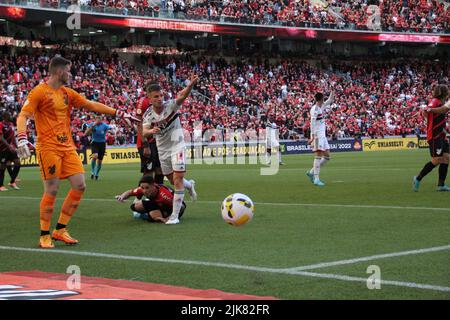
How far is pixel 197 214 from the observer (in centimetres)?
1267

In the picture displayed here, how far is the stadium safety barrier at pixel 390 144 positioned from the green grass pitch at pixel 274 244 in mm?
33738

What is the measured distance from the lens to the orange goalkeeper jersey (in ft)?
30.2

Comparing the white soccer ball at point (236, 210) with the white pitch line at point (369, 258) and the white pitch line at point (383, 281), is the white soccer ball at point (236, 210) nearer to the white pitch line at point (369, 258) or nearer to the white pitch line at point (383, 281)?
the white pitch line at point (369, 258)

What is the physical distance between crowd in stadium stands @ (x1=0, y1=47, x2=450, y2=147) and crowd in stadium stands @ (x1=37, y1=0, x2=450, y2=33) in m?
3.28

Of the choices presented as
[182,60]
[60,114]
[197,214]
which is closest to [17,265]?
[60,114]

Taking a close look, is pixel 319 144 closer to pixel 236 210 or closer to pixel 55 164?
pixel 236 210

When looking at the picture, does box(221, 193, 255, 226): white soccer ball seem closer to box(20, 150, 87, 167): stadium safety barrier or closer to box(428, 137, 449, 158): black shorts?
box(428, 137, 449, 158): black shorts

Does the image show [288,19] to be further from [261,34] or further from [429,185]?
[429,185]

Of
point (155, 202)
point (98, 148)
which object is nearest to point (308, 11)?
point (98, 148)

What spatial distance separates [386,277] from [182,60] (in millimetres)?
47617

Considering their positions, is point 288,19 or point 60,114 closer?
point 60,114

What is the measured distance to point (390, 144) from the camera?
5041 centimetres

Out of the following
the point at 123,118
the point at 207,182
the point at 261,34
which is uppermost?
the point at 261,34

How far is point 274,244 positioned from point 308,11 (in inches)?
2111
